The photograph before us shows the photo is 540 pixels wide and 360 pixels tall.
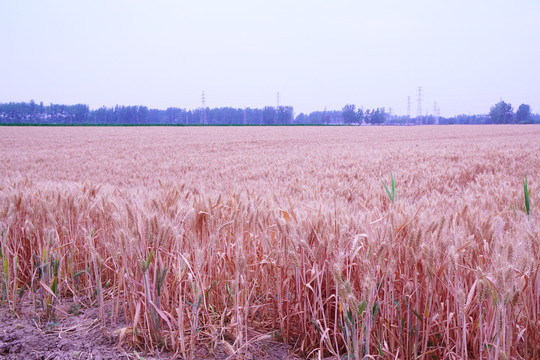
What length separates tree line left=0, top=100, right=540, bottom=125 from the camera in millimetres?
129125

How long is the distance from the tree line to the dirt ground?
106387 millimetres

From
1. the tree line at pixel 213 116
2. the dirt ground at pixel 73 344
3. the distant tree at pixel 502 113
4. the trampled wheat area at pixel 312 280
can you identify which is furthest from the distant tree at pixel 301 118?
the dirt ground at pixel 73 344

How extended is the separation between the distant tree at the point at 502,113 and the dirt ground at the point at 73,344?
150823 mm

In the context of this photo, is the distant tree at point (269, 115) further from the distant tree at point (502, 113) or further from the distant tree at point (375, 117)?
the distant tree at point (502, 113)

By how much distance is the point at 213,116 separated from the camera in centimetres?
16712

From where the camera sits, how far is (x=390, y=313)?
1.70m

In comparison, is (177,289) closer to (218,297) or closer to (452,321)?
(218,297)

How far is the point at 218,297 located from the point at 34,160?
1531 centimetres

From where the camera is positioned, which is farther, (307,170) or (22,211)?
(307,170)

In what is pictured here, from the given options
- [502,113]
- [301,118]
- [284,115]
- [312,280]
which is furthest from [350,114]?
[312,280]

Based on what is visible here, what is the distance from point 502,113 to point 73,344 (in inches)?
5978

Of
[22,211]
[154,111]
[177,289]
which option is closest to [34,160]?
[22,211]

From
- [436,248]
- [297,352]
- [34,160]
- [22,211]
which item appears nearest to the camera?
[436,248]

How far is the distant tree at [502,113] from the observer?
129m
